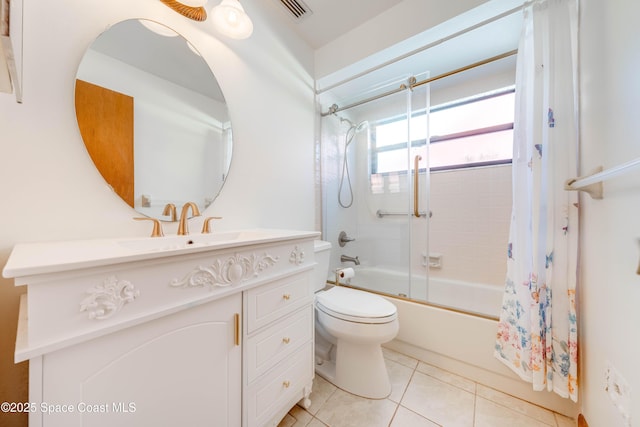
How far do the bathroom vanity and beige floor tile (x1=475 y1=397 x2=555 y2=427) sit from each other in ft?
2.91

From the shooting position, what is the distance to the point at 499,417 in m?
1.11

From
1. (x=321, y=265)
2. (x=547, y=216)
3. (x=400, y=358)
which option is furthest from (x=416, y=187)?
(x=400, y=358)

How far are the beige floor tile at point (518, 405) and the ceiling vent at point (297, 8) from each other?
257 cm

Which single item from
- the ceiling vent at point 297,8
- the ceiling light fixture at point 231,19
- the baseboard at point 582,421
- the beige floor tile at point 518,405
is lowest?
the beige floor tile at point 518,405

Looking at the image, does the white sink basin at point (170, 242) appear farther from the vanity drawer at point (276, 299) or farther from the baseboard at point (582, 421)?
the baseboard at point (582, 421)

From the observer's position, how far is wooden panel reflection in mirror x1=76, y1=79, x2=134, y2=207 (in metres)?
0.86

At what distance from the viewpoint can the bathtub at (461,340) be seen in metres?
1.23

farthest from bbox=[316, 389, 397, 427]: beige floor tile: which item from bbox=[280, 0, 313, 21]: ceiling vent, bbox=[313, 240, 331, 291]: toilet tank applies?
bbox=[280, 0, 313, 21]: ceiling vent

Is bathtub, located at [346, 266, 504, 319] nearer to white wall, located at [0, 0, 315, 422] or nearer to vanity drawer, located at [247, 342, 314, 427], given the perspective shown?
vanity drawer, located at [247, 342, 314, 427]

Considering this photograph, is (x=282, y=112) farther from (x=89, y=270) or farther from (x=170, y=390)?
(x=170, y=390)

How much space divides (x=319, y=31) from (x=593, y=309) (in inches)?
88.9

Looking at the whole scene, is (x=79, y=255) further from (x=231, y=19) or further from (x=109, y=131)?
(x=231, y=19)

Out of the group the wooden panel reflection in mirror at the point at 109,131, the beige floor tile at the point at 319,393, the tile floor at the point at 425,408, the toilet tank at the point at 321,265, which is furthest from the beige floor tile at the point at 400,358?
the wooden panel reflection in mirror at the point at 109,131

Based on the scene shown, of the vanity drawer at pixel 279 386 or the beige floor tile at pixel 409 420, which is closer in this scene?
the vanity drawer at pixel 279 386
